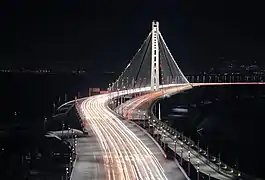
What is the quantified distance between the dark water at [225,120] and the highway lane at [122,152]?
7974 millimetres

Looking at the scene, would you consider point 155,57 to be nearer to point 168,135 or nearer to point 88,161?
point 168,135

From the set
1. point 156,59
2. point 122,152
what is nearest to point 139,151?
point 122,152

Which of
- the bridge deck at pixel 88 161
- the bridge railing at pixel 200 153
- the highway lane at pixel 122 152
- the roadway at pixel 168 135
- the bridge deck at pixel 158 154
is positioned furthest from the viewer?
the roadway at pixel 168 135

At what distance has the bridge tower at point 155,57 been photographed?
207ft

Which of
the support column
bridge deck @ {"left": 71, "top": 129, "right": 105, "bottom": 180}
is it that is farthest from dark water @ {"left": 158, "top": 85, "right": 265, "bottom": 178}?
bridge deck @ {"left": 71, "top": 129, "right": 105, "bottom": 180}

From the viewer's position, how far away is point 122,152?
2661 cm

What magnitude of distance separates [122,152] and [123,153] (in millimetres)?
272

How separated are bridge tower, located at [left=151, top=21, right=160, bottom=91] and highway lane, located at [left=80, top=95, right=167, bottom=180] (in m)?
23.4

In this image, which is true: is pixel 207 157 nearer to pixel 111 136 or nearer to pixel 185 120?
pixel 111 136

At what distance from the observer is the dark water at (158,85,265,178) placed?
38.2 meters

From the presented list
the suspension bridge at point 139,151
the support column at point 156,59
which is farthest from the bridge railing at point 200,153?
the support column at point 156,59

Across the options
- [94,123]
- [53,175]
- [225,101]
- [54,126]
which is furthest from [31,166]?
[225,101]

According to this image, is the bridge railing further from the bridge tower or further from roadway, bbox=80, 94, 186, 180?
the bridge tower

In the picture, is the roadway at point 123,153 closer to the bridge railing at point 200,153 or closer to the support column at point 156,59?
the bridge railing at point 200,153
